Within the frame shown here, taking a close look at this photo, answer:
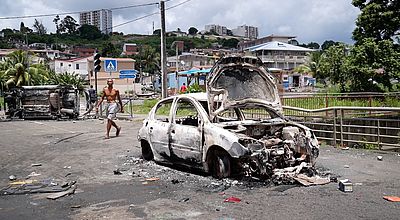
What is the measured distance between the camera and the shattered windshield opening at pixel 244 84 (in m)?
8.81

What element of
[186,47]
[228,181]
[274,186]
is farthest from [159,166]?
[186,47]

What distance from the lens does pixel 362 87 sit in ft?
77.2

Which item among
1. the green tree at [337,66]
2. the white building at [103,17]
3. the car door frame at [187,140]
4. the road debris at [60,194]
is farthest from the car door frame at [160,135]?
the white building at [103,17]

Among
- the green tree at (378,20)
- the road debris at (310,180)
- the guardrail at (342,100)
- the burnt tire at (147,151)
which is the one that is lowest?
the road debris at (310,180)

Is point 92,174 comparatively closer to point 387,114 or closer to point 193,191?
point 193,191

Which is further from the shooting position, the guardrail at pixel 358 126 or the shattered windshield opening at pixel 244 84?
the guardrail at pixel 358 126

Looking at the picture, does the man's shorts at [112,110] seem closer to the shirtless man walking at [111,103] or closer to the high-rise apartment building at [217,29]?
the shirtless man walking at [111,103]

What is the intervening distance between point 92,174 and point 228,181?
284 centimetres

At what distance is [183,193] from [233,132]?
1.37 meters

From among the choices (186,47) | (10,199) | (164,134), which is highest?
(186,47)

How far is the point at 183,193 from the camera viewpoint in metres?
7.09

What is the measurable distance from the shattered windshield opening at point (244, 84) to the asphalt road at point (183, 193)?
1.71 metres

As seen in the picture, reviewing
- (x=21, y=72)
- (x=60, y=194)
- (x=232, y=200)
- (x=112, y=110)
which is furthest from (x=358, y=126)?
(x=21, y=72)

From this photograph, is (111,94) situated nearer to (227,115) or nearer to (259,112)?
(259,112)
